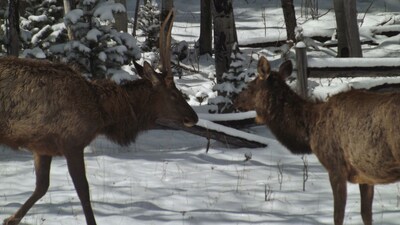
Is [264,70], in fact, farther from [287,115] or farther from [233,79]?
[233,79]

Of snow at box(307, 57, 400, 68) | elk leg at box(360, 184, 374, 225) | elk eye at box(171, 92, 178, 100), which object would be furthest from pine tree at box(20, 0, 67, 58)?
elk leg at box(360, 184, 374, 225)

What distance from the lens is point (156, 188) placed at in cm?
859

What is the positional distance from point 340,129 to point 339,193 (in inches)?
23.4

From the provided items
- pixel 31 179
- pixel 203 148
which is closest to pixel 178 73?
pixel 203 148

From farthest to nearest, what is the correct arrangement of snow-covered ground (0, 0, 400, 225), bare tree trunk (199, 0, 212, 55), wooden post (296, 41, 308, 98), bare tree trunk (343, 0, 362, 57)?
bare tree trunk (199, 0, 212, 55), bare tree trunk (343, 0, 362, 57), wooden post (296, 41, 308, 98), snow-covered ground (0, 0, 400, 225)

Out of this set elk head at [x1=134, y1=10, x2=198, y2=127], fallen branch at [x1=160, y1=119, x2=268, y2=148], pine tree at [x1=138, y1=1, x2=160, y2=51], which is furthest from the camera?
pine tree at [x1=138, y1=1, x2=160, y2=51]

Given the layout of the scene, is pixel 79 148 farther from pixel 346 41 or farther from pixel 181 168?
pixel 346 41

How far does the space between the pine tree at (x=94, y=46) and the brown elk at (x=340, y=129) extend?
3915mm

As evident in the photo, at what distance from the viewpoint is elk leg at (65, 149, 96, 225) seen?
687 centimetres

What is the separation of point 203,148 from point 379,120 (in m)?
4.80

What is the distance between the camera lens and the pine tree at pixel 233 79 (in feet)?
38.1

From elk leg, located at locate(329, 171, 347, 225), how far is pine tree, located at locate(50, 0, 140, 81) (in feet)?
17.3

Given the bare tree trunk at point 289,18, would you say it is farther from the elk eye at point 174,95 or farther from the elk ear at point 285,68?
the elk eye at point 174,95

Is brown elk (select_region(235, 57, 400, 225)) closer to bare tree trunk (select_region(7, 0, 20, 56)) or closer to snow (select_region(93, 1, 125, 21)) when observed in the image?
snow (select_region(93, 1, 125, 21))
